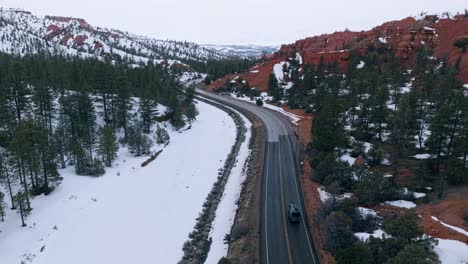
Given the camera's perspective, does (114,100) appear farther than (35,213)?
Yes

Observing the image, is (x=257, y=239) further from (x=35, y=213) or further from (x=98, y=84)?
(x=98, y=84)

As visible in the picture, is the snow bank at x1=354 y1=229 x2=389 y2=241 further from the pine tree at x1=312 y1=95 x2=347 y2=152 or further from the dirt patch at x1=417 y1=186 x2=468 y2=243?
the pine tree at x1=312 y1=95 x2=347 y2=152

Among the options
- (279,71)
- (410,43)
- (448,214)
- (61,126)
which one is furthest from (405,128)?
(279,71)

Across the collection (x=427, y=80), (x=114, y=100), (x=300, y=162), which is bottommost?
(x=300, y=162)

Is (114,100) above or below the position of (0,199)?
above

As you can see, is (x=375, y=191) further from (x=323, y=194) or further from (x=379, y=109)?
(x=379, y=109)

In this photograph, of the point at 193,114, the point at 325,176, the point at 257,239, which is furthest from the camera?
the point at 193,114

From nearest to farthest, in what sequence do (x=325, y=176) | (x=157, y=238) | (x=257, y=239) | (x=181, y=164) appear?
(x=257, y=239), (x=157, y=238), (x=325, y=176), (x=181, y=164)

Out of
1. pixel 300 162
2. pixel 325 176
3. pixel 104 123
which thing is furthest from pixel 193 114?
pixel 325 176
